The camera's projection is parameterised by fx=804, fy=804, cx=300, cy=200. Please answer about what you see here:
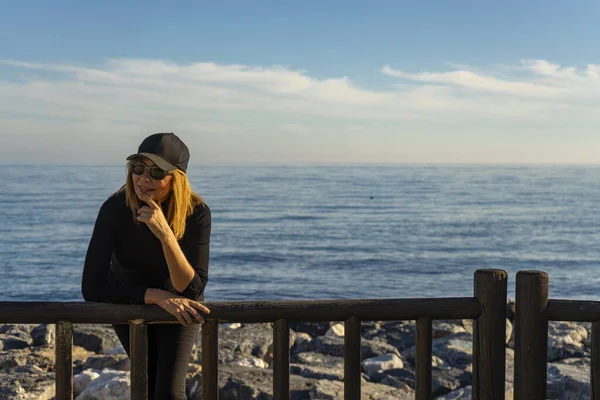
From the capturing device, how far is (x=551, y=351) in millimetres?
10977

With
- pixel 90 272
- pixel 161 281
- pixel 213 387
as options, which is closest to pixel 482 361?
pixel 213 387

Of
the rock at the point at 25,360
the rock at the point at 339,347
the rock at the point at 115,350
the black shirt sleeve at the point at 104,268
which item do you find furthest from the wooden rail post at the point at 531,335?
the rock at the point at 115,350

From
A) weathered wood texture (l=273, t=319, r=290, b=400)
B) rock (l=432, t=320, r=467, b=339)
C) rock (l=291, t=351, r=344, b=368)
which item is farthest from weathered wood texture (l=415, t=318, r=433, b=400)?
rock (l=432, t=320, r=467, b=339)

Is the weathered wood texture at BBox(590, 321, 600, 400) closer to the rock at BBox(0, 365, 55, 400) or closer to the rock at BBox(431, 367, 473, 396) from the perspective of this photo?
the rock at BBox(431, 367, 473, 396)

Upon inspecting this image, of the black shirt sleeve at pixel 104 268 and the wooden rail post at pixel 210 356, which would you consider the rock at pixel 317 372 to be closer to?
the wooden rail post at pixel 210 356

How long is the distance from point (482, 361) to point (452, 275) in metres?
23.9

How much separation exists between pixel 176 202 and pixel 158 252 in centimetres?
28

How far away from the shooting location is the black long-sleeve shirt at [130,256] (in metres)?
3.60

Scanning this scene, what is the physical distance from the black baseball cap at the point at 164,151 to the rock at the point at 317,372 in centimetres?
501

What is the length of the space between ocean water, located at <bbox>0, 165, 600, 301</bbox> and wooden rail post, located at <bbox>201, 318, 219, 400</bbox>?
1826cm

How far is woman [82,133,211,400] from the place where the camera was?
3570 mm

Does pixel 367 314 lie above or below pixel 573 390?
above

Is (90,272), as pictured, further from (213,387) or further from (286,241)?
(286,241)

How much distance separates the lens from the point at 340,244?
35094mm
